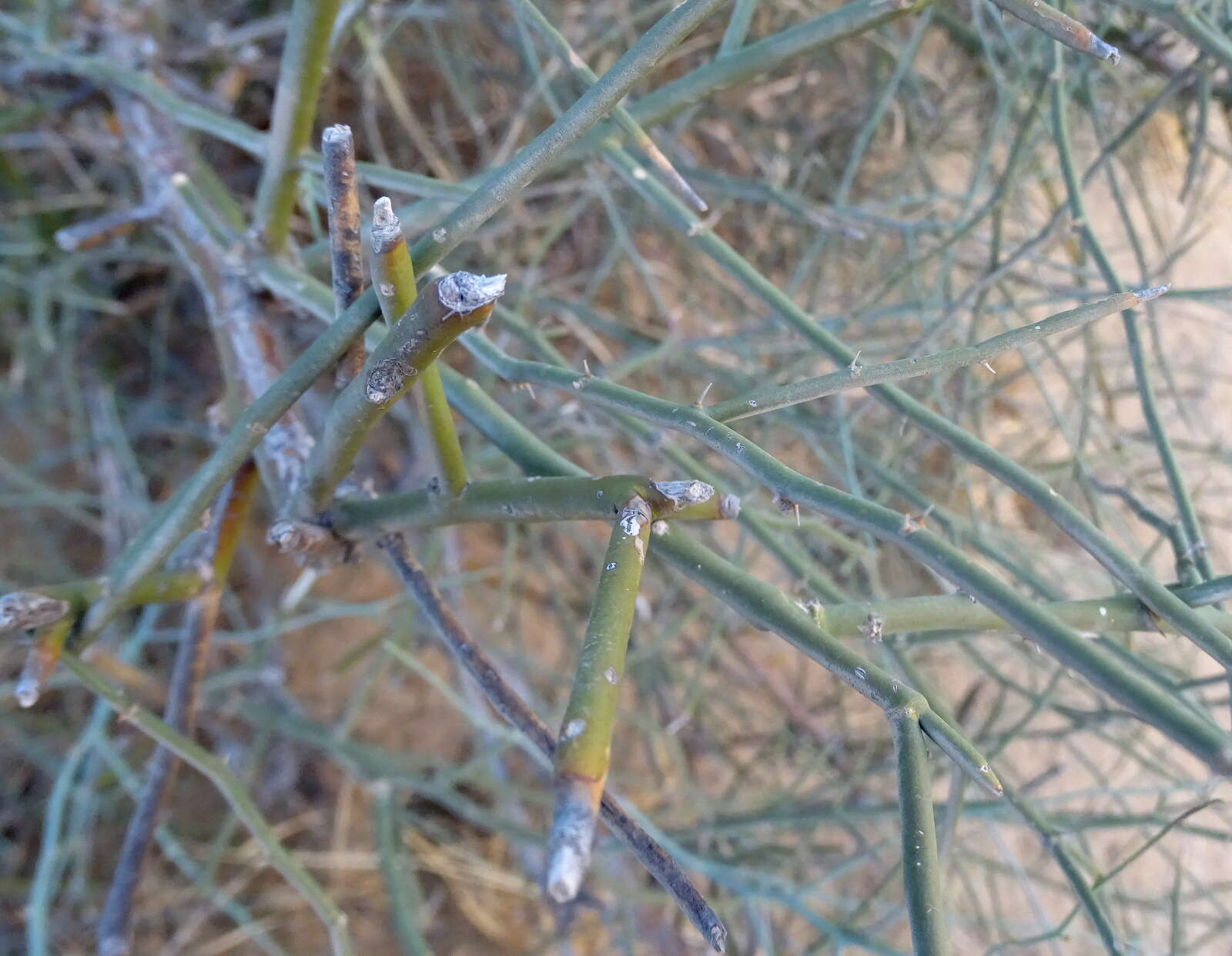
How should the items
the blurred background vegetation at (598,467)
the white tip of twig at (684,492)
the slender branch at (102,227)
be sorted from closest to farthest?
the white tip of twig at (684,492) < the slender branch at (102,227) < the blurred background vegetation at (598,467)

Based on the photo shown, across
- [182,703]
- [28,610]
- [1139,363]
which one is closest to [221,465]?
[28,610]

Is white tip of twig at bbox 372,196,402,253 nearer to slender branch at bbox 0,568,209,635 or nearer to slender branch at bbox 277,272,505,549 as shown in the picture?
slender branch at bbox 277,272,505,549

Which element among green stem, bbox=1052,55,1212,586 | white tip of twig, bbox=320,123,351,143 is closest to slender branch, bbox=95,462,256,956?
white tip of twig, bbox=320,123,351,143

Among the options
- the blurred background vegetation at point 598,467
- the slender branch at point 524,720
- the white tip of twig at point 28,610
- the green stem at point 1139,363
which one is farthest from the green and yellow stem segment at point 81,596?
the green stem at point 1139,363

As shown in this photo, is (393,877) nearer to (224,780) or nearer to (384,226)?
(224,780)

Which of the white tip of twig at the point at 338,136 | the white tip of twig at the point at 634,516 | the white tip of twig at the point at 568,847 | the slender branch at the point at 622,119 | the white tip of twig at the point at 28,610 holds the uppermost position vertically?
the slender branch at the point at 622,119

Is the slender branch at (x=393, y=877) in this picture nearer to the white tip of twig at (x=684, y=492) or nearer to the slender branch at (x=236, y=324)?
the slender branch at (x=236, y=324)

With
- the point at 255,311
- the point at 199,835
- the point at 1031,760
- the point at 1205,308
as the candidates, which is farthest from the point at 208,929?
the point at 1205,308
